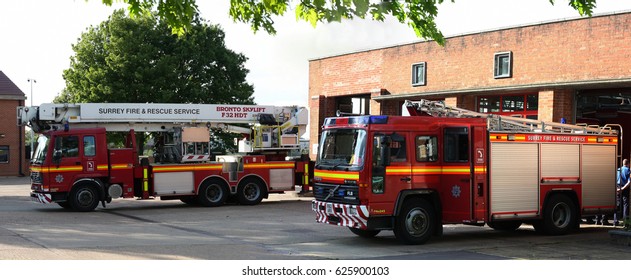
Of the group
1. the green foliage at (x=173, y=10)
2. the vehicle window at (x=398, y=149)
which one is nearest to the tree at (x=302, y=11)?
the green foliage at (x=173, y=10)

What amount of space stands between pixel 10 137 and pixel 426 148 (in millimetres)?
44440

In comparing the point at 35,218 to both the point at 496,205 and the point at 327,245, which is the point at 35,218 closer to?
the point at 327,245

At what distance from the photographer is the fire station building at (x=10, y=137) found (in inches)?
2023

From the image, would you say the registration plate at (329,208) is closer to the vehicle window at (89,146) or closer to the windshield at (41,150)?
the vehicle window at (89,146)

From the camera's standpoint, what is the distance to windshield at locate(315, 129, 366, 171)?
541 inches

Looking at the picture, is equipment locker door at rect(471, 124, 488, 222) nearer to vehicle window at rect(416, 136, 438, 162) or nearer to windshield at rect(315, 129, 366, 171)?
vehicle window at rect(416, 136, 438, 162)

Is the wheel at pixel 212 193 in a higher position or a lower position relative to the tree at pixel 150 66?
lower

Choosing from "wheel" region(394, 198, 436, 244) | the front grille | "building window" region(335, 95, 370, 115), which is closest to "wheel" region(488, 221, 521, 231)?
"wheel" region(394, 198, 436, 244)

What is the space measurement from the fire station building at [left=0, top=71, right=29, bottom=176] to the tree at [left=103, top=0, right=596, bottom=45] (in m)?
43.6

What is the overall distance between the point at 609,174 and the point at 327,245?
25.1ft

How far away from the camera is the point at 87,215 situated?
19953 millimetres

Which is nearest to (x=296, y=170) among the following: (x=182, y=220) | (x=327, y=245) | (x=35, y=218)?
(x=182, y=220)

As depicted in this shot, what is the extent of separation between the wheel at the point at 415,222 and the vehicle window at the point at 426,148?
849 millimetres

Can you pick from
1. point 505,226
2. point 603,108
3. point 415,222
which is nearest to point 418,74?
point 603,108
